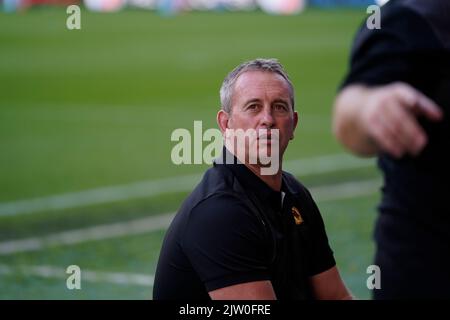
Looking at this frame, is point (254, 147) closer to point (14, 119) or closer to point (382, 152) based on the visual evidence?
point (382, 152)

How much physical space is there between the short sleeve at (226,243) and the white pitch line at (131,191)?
20.1ft

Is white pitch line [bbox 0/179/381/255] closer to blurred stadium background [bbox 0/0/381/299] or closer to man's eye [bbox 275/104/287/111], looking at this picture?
blurred stadium background [bbox 0/0/381/299]

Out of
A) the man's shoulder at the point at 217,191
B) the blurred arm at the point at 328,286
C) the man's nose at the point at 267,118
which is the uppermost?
the man's nose at the point at 267,118

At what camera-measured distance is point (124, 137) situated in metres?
14.2

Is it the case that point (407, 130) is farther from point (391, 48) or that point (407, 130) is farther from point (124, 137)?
point (124, 137)

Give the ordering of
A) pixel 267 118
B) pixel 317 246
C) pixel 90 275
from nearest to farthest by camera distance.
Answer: pixel 267 118
pixel 317 246
pixel 90 275

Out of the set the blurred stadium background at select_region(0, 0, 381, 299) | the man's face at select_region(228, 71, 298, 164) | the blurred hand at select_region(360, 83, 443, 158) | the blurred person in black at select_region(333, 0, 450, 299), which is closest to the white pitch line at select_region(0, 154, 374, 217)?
the blurred stadium background at select_region(0, 0, 381, 299)

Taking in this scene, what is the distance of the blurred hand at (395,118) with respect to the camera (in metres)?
2.19

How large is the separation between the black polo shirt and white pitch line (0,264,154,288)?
3.29 metres

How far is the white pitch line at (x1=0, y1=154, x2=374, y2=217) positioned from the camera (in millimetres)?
9836

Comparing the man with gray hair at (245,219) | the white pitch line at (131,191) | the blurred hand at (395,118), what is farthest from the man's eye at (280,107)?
the white pitch line at (131,191)

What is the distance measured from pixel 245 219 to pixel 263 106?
1.34ft

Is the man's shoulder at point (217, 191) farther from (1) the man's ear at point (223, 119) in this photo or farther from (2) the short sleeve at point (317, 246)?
(2) the short sleeve at point (317, 246)

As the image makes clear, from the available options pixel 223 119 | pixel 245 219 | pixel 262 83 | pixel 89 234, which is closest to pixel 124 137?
pixel 89 234
